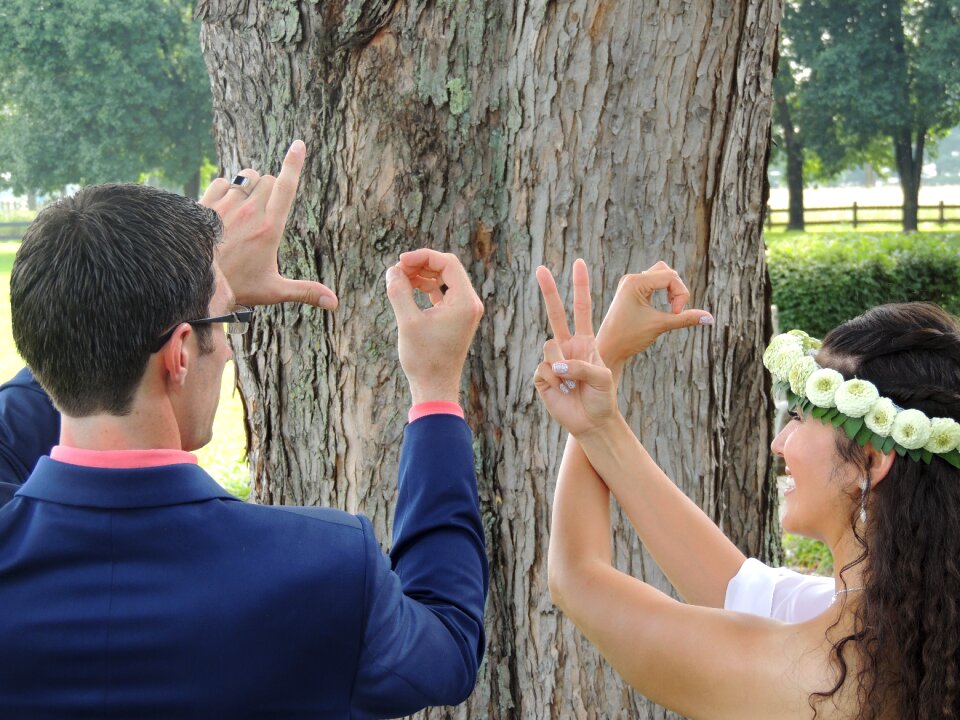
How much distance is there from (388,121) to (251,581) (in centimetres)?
142

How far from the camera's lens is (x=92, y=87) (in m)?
30.6

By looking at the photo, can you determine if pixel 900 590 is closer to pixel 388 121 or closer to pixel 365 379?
pixel 365 379

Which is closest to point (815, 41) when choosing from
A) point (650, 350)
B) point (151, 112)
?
point (151, 112)

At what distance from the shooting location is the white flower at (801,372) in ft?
6.05

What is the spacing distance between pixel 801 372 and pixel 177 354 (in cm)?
112

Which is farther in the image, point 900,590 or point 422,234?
point 422,234

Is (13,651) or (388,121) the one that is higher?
(388,121)

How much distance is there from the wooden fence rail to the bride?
35914mm

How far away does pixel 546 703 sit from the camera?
2588mm

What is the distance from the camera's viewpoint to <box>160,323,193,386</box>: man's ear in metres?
1.41

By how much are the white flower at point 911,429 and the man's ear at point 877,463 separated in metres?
0.04

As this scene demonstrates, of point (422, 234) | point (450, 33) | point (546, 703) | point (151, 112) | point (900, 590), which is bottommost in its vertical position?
point (546, 703)

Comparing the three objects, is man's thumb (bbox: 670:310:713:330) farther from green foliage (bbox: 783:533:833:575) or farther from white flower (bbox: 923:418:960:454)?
green foliage (bbox: 783:533:833:575)

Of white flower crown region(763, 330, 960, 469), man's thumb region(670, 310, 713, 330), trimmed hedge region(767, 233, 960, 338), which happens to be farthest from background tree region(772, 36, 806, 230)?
white flower crown region(763, 330, 960, 469)
